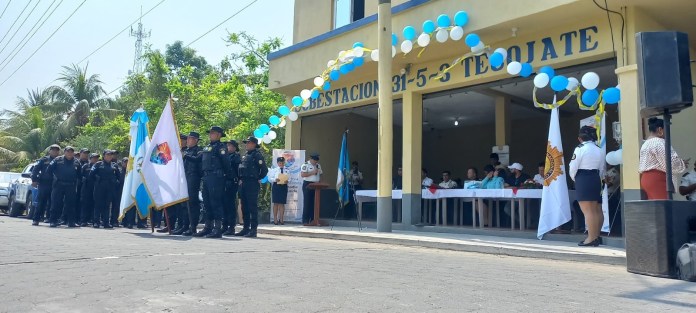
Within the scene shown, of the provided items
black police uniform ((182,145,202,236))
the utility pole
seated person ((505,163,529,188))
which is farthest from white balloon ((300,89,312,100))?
seated person ((505,163,529,188))

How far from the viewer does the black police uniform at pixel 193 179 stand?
10594 millimetres

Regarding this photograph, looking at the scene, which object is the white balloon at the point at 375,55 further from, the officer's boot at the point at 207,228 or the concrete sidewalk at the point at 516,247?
the officer's boot at the point at 207,228

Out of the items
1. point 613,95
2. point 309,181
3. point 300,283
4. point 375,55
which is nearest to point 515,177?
point 613,95

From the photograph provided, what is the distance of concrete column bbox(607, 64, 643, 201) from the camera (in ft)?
28.7

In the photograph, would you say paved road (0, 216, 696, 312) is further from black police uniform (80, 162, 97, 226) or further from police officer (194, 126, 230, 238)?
black police uniform (80, 162, 97, 226)

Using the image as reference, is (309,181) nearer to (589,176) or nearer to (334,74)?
(334,74)

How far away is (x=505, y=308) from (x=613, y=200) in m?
6.68

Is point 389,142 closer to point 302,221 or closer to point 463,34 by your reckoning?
point 463,34

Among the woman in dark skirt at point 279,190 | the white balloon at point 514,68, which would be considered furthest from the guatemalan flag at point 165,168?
the white balloon at point 514,68

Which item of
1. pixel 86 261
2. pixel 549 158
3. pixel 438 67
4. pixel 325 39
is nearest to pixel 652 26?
pixel 549 158

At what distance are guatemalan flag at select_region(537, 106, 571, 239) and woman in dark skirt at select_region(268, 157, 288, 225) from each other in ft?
22.3

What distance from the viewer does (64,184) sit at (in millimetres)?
12867

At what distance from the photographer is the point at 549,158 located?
9852 millimetres

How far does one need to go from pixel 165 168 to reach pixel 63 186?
3.88m
